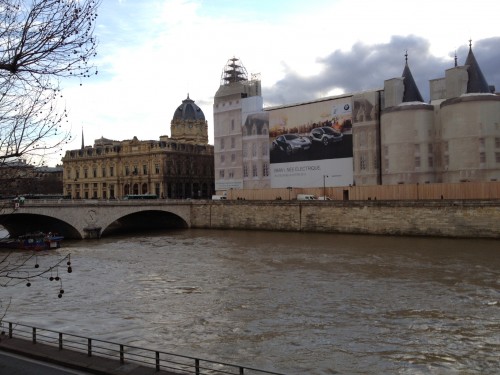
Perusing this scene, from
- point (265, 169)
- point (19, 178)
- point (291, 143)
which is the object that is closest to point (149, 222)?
point (265, 169)

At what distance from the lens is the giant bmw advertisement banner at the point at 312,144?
69.6 m

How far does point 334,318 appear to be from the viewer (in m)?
20.2

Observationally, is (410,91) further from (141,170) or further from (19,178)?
(19,178)

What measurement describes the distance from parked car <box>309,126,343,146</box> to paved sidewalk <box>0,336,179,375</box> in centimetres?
5939

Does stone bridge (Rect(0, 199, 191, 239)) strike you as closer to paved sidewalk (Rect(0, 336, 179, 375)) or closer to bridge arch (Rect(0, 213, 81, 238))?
bridge arch (Rect(0, 213, 81, 238))

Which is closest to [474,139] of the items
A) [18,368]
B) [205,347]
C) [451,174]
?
[451,174]

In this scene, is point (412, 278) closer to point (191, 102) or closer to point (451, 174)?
point (451, 174)

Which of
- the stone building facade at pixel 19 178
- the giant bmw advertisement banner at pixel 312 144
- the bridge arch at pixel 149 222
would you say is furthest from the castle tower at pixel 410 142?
the stone building facade at pixel 19 178

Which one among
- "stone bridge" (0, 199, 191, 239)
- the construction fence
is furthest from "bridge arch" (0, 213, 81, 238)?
the construction fence

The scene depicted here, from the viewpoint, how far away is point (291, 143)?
74625 mm

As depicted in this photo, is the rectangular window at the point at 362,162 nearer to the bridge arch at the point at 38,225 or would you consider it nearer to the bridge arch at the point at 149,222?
the bridge arch at the point at 149,222

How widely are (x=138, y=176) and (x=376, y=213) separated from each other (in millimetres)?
60360

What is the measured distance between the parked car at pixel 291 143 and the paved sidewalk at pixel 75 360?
2423 inches

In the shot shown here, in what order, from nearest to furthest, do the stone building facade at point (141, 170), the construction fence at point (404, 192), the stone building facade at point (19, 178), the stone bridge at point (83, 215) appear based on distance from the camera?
the stone building facade at point (19, 178) → the construction fence at point (404, 192) → the stone bridge at point (83, 215) → the stone building facade at point (141, 170)
